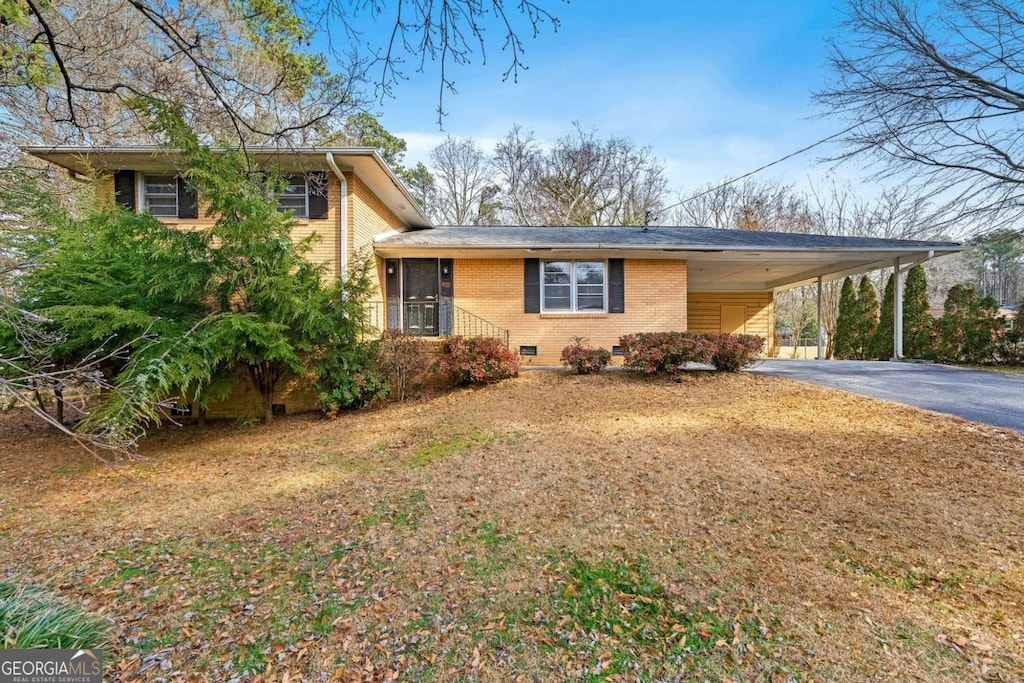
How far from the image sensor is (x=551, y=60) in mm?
3963

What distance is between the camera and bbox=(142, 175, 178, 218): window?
966 cm

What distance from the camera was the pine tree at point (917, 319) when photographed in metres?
12.1

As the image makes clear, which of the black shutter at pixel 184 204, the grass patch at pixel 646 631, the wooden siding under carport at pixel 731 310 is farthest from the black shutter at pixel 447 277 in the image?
the wooden siding under carport at pixel 731 310

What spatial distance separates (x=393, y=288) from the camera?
38.3 ft

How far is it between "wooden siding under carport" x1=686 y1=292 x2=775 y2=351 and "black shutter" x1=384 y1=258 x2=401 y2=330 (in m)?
11.1

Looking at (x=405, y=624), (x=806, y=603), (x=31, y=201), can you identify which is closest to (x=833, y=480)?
(x=806, y=603)

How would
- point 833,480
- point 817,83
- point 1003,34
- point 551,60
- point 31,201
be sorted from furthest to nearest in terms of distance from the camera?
point 817,83
point 1003,34
point 31,201
point 833,480
point 551,60

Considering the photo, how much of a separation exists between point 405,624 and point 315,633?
0.53 meters

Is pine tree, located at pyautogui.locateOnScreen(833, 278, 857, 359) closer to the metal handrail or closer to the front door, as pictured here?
the metal handrail

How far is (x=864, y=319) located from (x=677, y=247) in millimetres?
9954

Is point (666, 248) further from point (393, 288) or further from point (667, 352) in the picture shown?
point (393, 288)

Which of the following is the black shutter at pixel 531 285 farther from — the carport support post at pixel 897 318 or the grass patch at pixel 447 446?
the carport support post at pixel 897 318

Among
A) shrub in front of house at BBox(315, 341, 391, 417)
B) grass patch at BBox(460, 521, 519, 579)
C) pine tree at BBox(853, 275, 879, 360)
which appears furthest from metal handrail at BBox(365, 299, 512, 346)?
pine tree at BBox(853, 275, 879, 360)

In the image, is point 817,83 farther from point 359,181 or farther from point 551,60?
point 359,181
